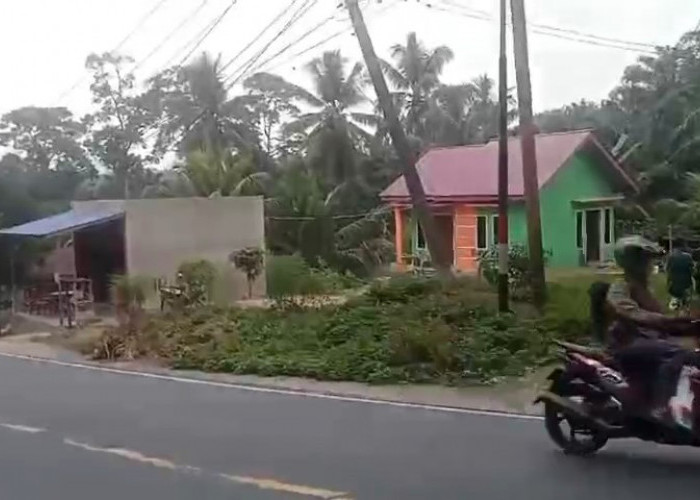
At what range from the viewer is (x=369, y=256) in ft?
100

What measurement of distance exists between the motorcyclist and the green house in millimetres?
21186

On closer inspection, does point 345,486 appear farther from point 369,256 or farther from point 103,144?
point 103,144

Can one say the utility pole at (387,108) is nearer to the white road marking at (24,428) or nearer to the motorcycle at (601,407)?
the white road marking at (24,428)

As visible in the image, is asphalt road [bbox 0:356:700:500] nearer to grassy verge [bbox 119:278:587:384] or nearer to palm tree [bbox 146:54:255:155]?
grassy verge [bbox 119:278:587:384]

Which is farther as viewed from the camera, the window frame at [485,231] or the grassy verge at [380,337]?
the window frame at [485,231]

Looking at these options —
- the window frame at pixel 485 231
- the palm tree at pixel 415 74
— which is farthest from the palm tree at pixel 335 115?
the window frame at pixel 485 231

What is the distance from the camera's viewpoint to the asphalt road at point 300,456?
697 cm

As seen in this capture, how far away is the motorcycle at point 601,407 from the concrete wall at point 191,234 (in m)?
15.2

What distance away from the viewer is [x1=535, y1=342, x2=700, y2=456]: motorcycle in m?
6.96

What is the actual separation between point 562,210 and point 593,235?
78.6 inches

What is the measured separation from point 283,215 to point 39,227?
24.9 feet

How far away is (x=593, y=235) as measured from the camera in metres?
31.9

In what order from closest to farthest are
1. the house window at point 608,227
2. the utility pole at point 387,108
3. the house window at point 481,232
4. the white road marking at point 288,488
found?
the white road marking at point 288,488 → the utility pole at point 387,108 → the house window at point 481,232 → the house window at point 608,227

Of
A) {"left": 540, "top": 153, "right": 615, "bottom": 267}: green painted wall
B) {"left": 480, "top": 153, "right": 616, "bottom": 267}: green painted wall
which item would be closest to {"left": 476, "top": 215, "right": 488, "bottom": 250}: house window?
{"left": 480, "top": 153, "right": 616, "bottom": 267}: green painted wall
